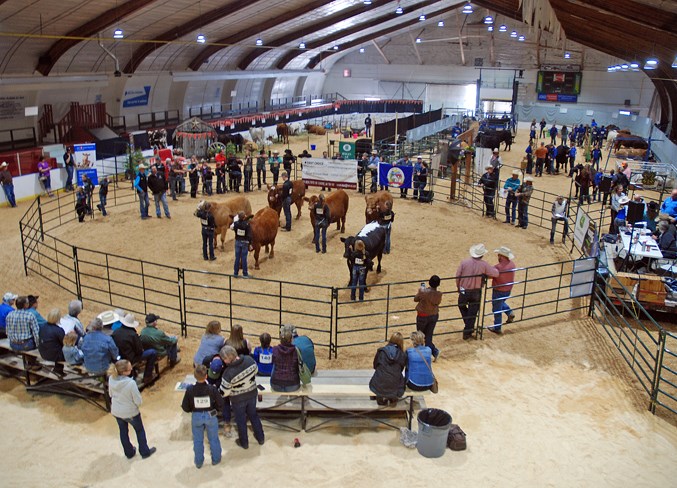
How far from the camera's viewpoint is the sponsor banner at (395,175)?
19438 mm

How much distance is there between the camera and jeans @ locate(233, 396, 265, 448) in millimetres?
6676

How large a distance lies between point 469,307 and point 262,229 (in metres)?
5.15

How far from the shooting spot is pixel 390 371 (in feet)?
22.9

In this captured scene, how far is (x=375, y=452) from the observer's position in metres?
6.90

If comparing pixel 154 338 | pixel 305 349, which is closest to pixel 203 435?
pixel 305 349

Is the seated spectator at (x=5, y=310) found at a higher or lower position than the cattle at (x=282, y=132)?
lower

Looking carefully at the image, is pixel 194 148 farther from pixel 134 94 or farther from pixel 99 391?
pixel 99 391

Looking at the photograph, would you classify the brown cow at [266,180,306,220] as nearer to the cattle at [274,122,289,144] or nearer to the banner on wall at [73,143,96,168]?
the banner on wall at [73,143,96,168]

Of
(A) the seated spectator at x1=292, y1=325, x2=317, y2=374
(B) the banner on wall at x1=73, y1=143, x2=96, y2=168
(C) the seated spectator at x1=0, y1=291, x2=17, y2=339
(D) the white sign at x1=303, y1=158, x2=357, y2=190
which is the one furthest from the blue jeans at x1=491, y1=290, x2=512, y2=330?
(B) the banner on wall at x1=73, y1=143, x2=96, y2=168

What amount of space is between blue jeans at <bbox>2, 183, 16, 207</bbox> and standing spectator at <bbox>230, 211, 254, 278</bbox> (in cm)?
1009

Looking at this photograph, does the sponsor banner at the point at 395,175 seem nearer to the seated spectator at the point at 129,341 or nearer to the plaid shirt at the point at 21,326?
the seated spectator at the point at 129,341

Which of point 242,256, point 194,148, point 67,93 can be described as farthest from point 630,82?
point 242,256

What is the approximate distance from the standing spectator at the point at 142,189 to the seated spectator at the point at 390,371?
1138 cm

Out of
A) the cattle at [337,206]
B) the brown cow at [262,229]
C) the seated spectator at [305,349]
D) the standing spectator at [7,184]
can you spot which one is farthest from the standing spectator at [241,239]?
the standing spectator at [7,184]
